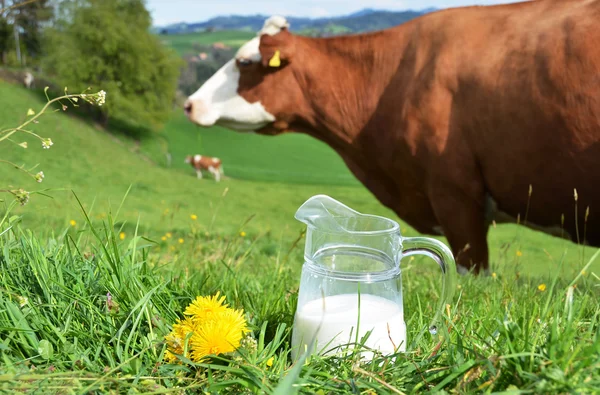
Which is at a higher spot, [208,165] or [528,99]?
[528,99]

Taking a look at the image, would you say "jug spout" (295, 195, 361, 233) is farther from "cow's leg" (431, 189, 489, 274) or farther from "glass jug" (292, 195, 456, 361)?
"cow's leg" (431, 189, 489, 274)

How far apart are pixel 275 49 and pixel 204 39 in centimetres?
8202

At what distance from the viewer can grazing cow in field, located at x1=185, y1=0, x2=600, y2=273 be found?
3.27 m

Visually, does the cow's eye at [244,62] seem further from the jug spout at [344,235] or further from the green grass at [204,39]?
the green grass at [204,39]

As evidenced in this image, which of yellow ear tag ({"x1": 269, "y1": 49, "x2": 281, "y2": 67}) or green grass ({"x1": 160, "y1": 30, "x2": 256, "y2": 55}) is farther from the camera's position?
green grass ({"x1": 160, "y1": 30, "x2": 256, "y2": 55})

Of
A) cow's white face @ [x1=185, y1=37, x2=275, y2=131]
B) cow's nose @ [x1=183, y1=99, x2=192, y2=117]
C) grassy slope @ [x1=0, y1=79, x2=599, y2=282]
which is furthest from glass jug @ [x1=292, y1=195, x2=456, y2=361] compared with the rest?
grassy slope @ [x1=0, y1=79, x2=599, y2=282]

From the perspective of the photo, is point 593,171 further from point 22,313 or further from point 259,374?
point 22,313

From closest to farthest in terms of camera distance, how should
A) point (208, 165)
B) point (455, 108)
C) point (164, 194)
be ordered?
1. point (455, 108)
2. point (164, 194)
3. point (208, 165)

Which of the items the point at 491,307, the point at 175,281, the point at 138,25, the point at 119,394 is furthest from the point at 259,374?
the point at 138,25

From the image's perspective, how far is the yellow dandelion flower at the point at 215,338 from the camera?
44.6 inches

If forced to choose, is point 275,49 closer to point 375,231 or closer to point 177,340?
point 375,231

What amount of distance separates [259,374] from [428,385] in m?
0.31

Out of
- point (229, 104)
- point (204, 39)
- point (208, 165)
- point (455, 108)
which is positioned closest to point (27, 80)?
point (208, 165)

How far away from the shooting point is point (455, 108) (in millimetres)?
3734
